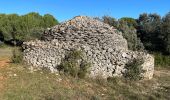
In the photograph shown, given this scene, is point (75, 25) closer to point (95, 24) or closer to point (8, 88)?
point (95, 24)

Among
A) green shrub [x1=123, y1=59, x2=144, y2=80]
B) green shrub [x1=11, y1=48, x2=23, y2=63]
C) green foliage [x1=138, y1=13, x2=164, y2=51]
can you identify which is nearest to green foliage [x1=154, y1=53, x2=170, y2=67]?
green foliage [x1=138, y1=13, x2=164, y2=51]

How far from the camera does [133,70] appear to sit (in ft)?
53.2

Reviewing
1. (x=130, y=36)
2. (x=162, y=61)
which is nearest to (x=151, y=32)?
(x=130, y=36)

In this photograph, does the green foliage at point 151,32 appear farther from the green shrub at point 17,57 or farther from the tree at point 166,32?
the green shrub at point 17,57

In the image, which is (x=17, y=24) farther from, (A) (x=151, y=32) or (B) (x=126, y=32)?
(B) (x=126, y=32)

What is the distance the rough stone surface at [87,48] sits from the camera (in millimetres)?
15539

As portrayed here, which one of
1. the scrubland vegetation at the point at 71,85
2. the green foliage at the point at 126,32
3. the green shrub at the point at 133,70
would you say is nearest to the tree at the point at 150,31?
the green foliage at the point at 126,32

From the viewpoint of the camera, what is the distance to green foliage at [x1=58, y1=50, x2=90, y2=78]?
14875mm

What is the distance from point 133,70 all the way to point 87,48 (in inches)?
87.8

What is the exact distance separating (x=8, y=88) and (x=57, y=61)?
11.8 ft

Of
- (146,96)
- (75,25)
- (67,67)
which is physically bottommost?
(146,96)

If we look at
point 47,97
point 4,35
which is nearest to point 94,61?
point 47,97

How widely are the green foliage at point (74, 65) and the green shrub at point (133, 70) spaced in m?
1.97

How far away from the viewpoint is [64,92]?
41.4ft
